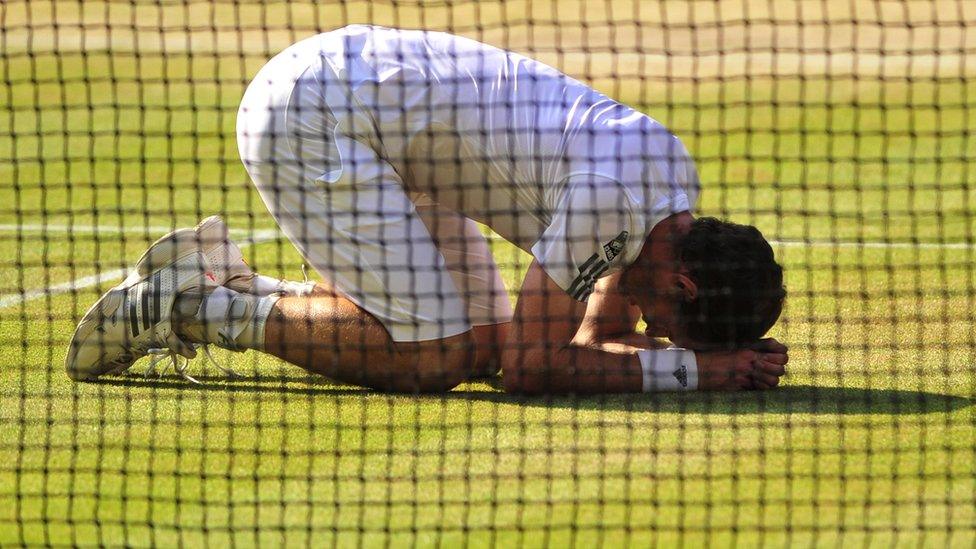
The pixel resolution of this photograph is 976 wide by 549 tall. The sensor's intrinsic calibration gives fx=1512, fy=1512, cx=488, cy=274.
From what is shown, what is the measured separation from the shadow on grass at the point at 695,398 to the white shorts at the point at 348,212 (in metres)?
0.26

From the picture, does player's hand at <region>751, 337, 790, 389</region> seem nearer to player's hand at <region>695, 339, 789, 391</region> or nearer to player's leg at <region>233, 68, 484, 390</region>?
player's hand at <region>695, 339, 789, 391</region>

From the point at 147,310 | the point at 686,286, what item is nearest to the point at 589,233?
the point at 686,286

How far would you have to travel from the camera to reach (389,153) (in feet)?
16.5

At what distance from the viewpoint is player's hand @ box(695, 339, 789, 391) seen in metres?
4.91

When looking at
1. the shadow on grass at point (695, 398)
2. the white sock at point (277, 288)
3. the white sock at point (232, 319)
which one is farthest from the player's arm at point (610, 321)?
the white sock at point (232, 319)

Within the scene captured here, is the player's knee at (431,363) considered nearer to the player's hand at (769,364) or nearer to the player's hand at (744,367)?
the player's hand at (744,367)

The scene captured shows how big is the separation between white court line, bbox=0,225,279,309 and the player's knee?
1.59 meters

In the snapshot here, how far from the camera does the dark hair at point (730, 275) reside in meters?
4.67

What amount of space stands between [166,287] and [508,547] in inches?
72.7

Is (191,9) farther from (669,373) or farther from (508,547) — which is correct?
(508,547)

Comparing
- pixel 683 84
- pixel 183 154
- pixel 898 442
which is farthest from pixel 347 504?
pixel 683 84

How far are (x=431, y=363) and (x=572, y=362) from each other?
0.49 m

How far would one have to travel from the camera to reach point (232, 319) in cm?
513

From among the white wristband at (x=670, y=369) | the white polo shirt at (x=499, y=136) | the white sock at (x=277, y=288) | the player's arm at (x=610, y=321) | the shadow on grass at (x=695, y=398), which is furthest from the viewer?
the white sock at (x=277, y=288)
